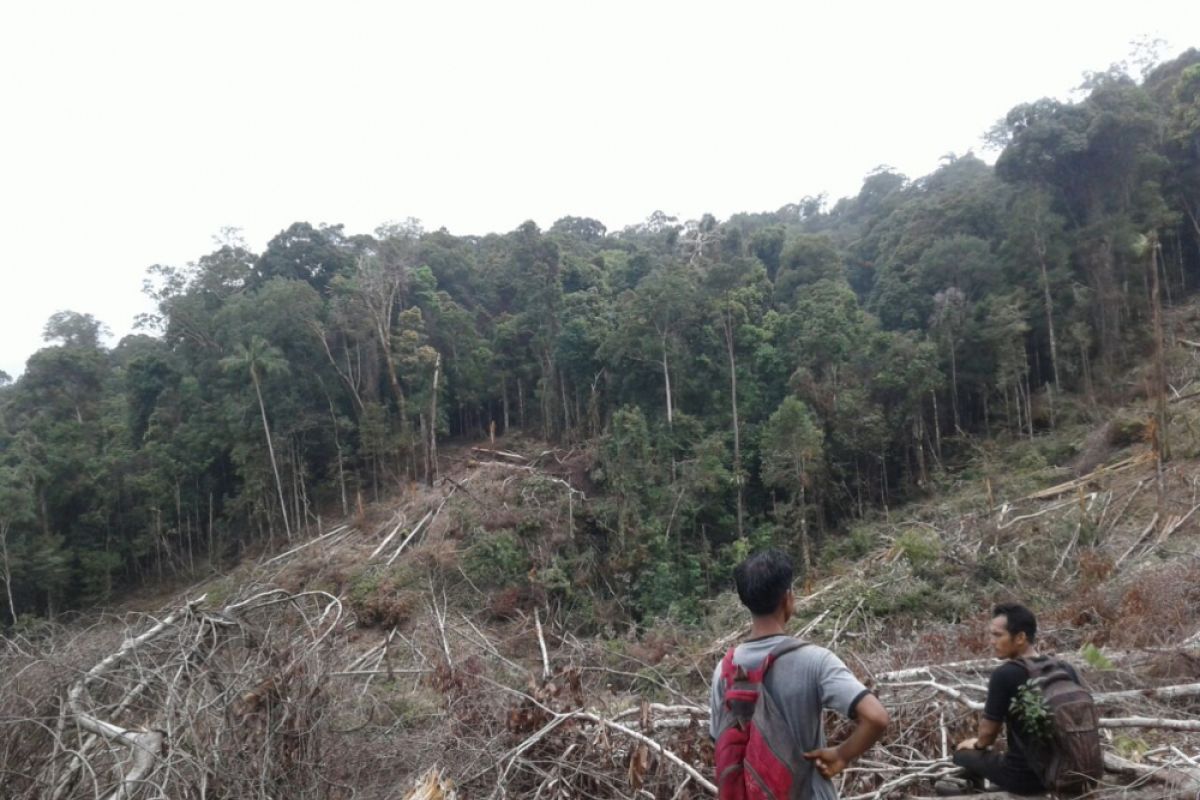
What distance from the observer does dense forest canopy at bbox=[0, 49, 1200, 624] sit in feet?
56.6

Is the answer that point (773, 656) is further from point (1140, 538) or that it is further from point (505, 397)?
point (505, 397)

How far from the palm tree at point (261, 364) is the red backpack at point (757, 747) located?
63.6 feet

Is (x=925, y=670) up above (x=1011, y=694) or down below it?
below

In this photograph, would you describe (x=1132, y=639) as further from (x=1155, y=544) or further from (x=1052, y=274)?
(x=1052, y=274)

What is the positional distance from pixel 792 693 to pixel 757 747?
0.58ft

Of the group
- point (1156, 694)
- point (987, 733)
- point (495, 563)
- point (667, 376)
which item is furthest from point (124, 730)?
point (667, 376)

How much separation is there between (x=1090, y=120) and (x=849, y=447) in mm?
11739

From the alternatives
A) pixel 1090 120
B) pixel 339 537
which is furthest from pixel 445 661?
pixel 1090 120

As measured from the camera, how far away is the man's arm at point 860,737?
169 centimetres

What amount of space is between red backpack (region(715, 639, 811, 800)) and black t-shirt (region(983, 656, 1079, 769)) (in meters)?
1.22

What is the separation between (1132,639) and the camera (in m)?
5.75

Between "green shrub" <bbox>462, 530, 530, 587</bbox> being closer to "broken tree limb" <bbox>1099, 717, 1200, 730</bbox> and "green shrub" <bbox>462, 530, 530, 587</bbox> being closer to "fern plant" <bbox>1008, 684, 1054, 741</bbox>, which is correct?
"broken tree limb" <bbox>1099, 717, 1200, 730</bbox>

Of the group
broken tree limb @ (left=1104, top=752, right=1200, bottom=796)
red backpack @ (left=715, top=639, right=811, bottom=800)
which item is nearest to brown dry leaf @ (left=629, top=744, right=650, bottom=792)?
red backpack @ (left=715, top=639, right=811, bottom=800)

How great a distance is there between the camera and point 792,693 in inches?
72.3
